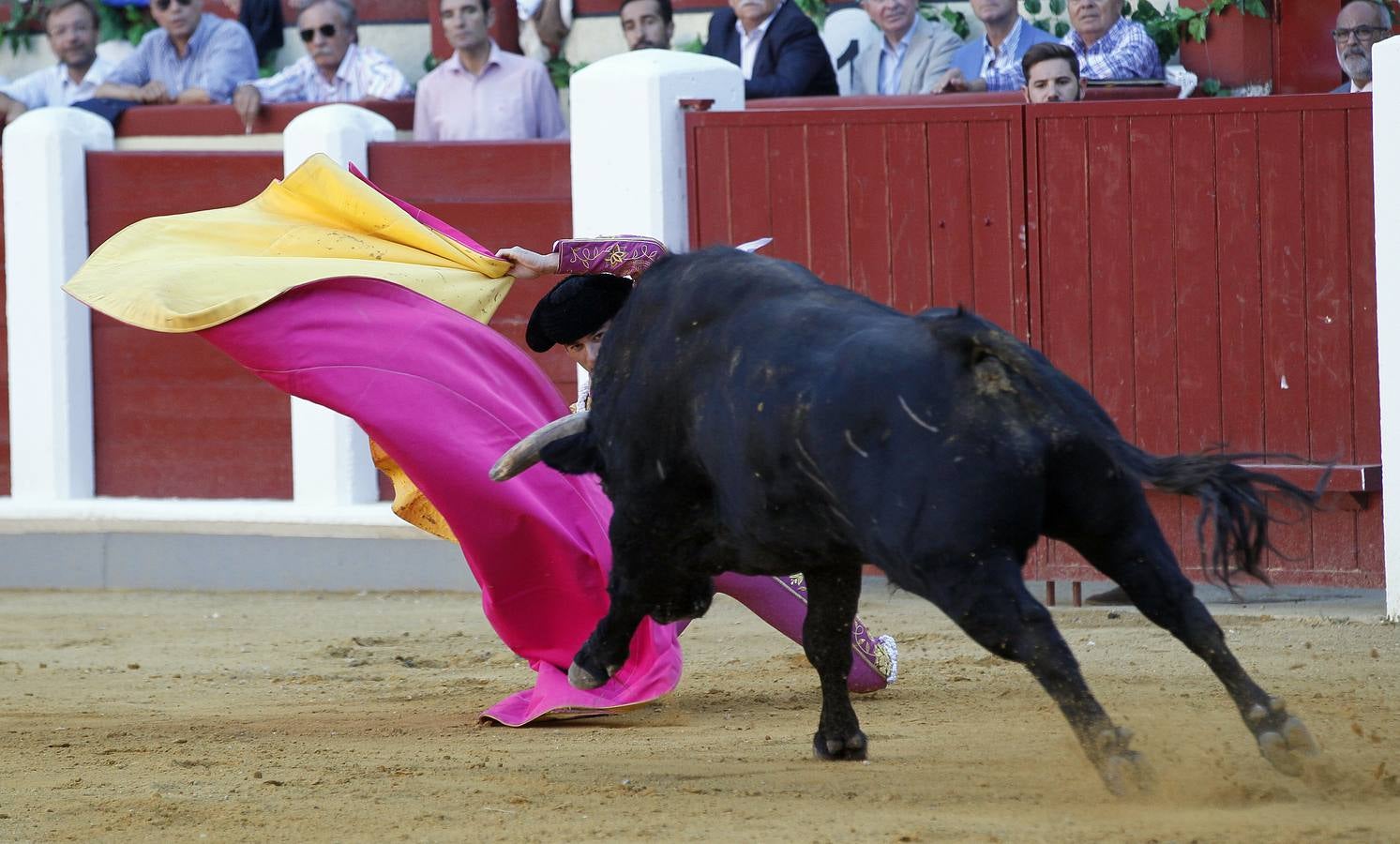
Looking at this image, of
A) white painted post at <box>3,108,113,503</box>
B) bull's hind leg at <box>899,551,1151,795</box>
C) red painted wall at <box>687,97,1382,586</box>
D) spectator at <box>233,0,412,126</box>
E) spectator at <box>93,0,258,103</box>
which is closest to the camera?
bull's hind leg at <box>899,551,1151,795</box>

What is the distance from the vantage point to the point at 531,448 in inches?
151

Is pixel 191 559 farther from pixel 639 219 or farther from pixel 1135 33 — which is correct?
pixel 1135 33

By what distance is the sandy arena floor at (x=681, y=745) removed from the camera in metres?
3.16

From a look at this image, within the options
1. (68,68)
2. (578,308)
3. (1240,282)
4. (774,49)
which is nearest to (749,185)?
(774,49)

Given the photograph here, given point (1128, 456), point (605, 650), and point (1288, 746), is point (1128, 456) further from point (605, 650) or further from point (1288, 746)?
point (605, 650)

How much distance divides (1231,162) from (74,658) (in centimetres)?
380

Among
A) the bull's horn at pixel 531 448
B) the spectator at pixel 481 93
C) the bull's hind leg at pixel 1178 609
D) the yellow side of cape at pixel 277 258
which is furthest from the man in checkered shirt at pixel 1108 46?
the bull's hind leg at pixel 1178 609

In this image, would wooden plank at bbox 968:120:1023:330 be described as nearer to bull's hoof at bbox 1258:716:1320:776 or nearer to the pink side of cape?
the pink side of cape

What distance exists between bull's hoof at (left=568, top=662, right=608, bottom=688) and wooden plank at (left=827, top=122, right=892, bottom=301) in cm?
274

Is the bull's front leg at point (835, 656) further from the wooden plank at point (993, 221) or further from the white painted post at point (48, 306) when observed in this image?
the white painted post at point (48, 306)

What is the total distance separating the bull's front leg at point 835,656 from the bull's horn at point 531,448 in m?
0.56

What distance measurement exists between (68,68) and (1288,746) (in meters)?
6.73

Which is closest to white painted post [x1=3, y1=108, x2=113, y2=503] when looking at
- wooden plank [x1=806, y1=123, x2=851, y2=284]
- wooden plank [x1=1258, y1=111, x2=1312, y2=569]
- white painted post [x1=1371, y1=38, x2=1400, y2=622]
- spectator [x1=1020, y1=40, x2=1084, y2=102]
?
wooden plank [x1=806, y1=123, x2=851, y2=284]

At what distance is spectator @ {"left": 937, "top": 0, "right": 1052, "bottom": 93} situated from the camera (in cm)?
669
